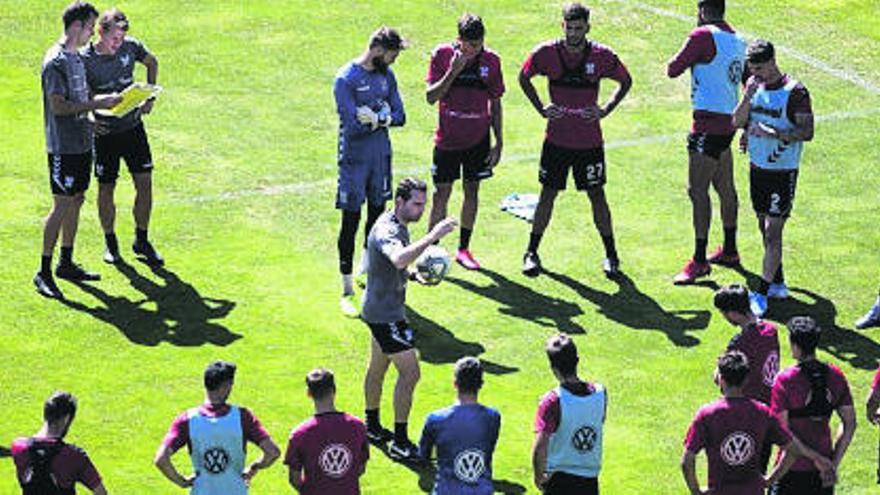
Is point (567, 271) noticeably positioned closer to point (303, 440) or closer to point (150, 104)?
point (150, 104)

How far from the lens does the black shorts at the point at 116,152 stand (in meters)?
19.9

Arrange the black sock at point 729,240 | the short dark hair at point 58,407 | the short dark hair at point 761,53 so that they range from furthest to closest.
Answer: the black sock at point 729,240, the short dark hair at point 761,53, the short dark hair at point 58,407

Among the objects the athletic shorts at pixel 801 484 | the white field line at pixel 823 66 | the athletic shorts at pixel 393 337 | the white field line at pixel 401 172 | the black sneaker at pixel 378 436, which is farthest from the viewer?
the white field line at pixel 823 66

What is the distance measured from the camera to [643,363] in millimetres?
18219

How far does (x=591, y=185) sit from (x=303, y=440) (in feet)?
23.3

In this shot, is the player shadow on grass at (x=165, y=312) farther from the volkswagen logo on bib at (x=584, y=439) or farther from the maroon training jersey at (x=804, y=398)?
the maroon training jersey at (x=804, y=398)

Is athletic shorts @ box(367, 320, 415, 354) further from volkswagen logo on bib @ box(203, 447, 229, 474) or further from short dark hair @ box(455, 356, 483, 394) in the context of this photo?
volkswagen logo on bib @ box(203, 447, 229, 474)

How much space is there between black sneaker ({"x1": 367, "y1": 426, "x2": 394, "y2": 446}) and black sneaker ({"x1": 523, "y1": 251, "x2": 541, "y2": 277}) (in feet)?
13.0

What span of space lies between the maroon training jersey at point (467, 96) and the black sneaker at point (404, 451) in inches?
186

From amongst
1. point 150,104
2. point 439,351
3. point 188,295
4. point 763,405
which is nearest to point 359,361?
point 439,351

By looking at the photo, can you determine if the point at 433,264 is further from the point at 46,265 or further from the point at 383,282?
the point at 46,265

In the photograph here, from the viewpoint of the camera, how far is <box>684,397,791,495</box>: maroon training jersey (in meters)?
13.6

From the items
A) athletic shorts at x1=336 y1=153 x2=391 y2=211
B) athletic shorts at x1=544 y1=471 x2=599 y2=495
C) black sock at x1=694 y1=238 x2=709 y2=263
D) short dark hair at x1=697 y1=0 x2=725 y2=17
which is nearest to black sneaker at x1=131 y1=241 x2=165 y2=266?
athletic shorts at x1=336 y1=153 x2=391 y2=211

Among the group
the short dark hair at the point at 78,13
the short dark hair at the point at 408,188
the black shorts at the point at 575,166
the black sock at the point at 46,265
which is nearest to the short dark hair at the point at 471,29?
the black shorts at the point at 575,166
